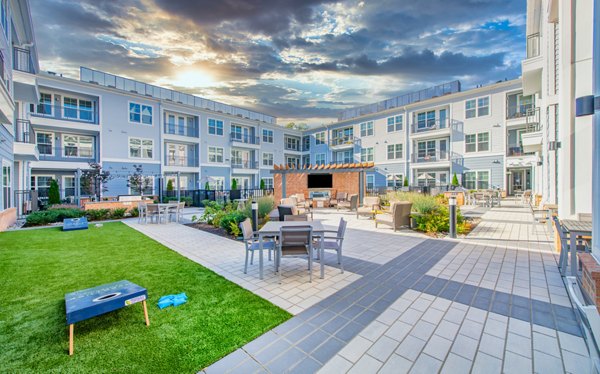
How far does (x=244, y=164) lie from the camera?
29797 millimetres

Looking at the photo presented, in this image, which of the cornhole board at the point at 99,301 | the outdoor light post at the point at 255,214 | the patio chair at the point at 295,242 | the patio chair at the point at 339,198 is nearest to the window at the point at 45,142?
the outdoor light post at the point at 255,214

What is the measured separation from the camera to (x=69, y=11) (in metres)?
10.4

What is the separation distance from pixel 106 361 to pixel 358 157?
2913cm

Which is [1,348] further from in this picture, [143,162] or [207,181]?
[207,181]

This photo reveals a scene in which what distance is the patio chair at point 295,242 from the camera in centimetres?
431

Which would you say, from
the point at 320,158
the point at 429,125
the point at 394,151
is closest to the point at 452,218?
the point at 429,125

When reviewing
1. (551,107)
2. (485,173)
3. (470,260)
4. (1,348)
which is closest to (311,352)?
(1,348)

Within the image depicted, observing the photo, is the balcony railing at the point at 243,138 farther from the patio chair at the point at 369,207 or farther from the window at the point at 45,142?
the patio chair at the point at 369,207

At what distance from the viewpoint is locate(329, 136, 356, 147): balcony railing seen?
3020cm

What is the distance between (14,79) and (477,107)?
95.8 ft

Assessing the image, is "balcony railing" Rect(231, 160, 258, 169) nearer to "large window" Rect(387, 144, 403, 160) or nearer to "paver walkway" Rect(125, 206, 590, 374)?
"large window" Rect(387, 144, 403, 160)

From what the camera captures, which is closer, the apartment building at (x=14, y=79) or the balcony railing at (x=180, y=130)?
the apartment building at (x=14, y=79)

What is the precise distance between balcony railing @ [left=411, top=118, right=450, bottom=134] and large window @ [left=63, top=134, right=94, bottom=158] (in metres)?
28.2

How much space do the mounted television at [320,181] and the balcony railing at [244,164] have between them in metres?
14.0
